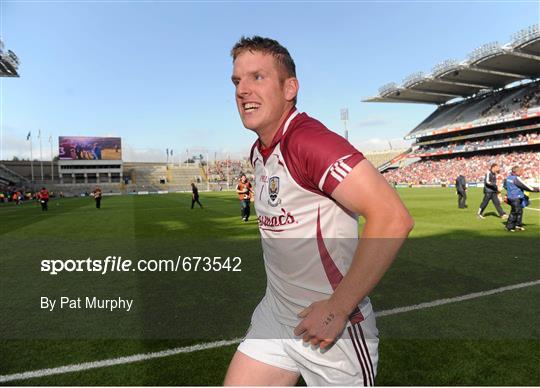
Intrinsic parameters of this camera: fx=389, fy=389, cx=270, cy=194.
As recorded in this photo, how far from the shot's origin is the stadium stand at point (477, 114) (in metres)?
46.9

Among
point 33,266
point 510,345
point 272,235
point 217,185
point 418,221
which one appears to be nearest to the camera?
point 272,235

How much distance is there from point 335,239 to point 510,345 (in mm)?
3232

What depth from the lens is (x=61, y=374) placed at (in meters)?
3.45

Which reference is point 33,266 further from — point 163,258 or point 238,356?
point 238,356

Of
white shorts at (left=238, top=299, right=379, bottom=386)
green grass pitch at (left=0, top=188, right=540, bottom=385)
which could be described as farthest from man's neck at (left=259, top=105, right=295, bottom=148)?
green grass pitch at (left=0, top=188, right=540, bottom=385)

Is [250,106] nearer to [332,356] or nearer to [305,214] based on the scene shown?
[305,214]

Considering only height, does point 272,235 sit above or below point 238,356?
above

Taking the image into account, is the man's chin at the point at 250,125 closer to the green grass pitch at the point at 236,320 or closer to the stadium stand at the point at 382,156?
the green grass pitch at the point at 236,320

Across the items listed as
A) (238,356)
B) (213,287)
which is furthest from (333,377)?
(213,287)

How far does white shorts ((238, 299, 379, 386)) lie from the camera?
1.70 meters

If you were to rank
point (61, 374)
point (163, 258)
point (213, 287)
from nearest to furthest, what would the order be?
1. point (61, 374)
2. point (213, 287)
3. point (163, 258)

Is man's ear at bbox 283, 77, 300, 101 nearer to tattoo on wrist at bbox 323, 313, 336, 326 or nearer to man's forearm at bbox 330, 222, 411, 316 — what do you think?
man's forearm at bbox 330, 222, 411, 316

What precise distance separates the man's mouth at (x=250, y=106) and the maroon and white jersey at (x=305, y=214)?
0.16m

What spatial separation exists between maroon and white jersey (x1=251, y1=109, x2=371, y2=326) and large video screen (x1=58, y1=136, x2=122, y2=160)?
88.5 metres
